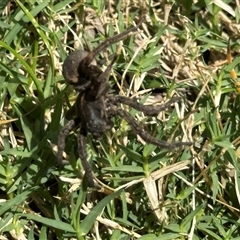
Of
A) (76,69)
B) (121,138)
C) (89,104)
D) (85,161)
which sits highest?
(76,69)

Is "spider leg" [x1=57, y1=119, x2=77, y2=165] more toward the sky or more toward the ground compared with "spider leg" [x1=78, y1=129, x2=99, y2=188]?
more toward the sky

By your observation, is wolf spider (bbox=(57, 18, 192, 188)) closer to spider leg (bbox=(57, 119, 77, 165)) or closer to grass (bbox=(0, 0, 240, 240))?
spider leg (bbox=(57, 119, 77, 165))

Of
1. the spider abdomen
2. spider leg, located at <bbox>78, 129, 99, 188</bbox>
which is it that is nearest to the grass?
spider leg, located at <bbox>78, 129, 99, 188</bbox>

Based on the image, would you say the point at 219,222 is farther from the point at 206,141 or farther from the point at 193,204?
the point at 206,141

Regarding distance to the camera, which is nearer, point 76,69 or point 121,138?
point 76,69

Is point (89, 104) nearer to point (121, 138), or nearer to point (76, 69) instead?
point (76, 69)

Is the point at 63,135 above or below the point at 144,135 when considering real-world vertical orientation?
above

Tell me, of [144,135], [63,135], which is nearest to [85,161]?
[63,135]

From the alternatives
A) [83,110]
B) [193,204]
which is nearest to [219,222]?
[193,204]

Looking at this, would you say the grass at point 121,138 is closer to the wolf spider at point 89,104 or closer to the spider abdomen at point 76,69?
the wolf spider at point 89,104

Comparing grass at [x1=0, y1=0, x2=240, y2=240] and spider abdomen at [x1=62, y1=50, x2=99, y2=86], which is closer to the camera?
spider abdomen at [x1=62, y1=50, x2=99, y2=86]
